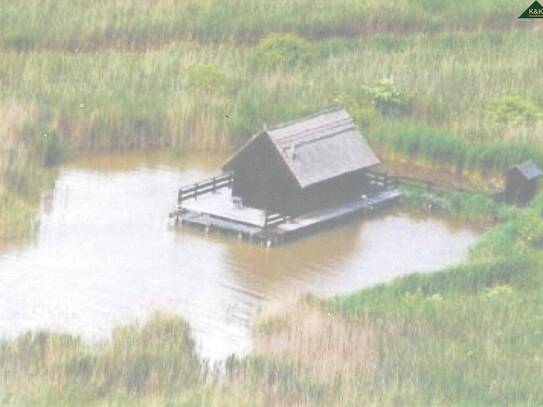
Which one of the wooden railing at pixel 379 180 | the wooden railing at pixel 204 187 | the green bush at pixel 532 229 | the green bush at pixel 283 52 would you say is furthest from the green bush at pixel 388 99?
the green bush at pixel 532 229

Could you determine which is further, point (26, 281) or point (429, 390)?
point (26, 281)

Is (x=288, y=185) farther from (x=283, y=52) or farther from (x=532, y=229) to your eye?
(x=283, y=52)

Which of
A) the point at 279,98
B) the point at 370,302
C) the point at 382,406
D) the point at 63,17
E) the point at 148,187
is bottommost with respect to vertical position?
the point at 382,406

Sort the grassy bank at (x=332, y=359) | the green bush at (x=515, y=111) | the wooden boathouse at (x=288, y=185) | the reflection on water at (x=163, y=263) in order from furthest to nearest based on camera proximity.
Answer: the green bush at (x=515, y=111) → the wooden boathouse at (x=288, y=185) → the reflection on water at (x=163, y=263) → the grassy bank at (x=332, y=359)

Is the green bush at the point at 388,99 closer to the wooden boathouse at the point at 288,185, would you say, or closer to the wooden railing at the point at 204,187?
the wooden boathouse at the point at 288,185

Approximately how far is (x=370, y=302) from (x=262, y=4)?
599 inches

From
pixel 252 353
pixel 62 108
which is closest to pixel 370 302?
pixel 252 353

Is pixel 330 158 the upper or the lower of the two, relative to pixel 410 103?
lower

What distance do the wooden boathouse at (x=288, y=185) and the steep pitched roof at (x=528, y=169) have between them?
1.90 meters

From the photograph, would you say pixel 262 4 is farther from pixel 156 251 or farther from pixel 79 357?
pixel 79 357

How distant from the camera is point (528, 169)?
2898 centimetres

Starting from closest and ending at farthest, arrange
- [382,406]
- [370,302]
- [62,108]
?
1. [382,406]
2. [370,302]
3. [62,108]

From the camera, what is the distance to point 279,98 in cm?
3222

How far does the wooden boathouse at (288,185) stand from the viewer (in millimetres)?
27438
